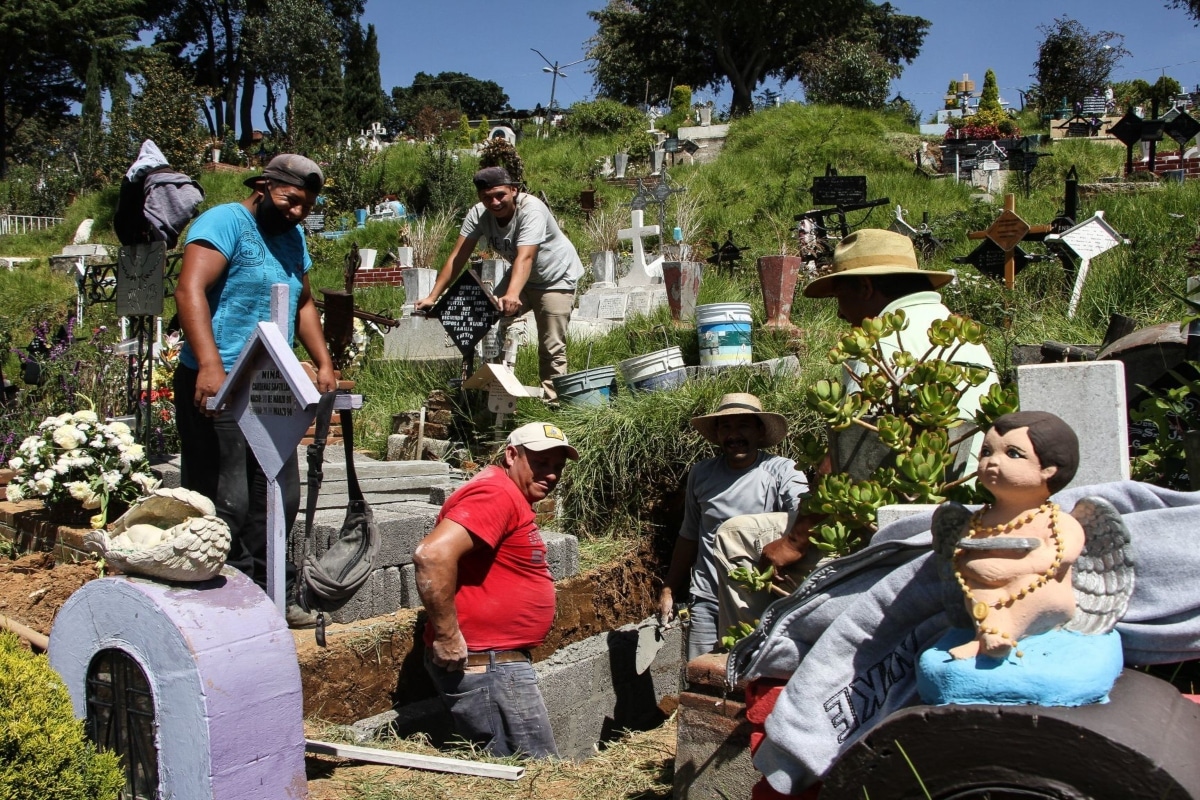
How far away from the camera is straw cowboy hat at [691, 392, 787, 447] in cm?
507

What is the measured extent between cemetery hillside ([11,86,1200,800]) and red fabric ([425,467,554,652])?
9 cm

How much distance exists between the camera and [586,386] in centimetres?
689

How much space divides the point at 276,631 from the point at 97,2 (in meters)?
42.9

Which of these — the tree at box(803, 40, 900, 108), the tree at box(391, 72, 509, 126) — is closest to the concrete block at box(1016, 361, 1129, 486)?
the tree at box(803, 40, 900, 108)

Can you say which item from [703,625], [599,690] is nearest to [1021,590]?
[703,625]

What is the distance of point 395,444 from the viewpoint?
7.34 metres

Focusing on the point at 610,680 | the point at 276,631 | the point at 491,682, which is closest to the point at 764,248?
the point at 610,680

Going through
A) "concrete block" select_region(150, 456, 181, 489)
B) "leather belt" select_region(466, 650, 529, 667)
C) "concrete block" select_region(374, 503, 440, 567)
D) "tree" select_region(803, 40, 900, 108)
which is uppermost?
"tree" select_region(803, 40, 900, 108)

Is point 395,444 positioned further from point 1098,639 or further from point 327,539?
point 1098,639

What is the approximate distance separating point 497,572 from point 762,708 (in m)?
1.84

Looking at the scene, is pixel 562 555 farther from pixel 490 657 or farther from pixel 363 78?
pixel 363 78

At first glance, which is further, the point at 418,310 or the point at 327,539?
the point at 418,310

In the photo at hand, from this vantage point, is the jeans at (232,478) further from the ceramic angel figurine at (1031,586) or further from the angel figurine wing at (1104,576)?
the angel figurine wing at (1104,576)

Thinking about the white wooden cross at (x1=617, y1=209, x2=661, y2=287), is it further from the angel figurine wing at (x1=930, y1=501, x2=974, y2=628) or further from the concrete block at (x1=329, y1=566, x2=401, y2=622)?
the angel figurine wing at (x1=930, y1=501, x2=974, y2=628)
